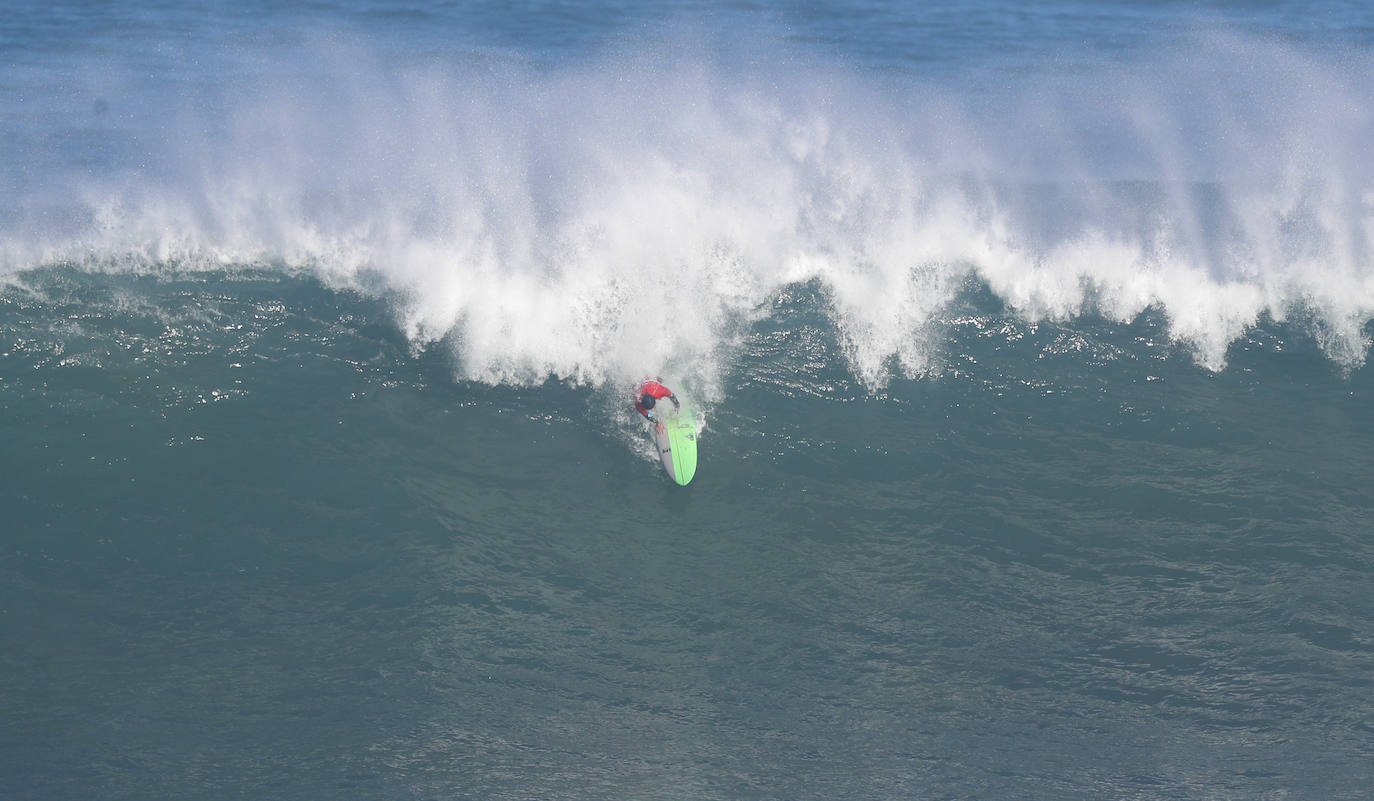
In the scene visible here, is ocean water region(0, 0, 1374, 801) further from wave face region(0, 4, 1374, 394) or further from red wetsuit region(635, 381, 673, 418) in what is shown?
red wetsuit region(635, 381, 673, 418)

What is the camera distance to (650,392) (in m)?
21.2

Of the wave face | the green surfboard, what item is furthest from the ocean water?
the green surfboard

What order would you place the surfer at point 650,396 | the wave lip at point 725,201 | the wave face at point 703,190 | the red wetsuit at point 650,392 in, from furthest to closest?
the wave face at point 703,190, the wave lip at point 725,201, the red wetsuit at point 650,392, the surfer at point 650,396

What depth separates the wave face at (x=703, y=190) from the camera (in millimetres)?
25156

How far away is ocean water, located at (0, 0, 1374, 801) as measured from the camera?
50.9 ft

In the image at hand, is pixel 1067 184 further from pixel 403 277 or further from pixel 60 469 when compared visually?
pixel 60 469

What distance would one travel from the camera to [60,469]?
20250 mm

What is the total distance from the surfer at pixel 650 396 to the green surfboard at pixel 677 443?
0.22 m

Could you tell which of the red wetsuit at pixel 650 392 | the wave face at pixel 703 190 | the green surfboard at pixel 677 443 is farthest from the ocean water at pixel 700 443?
the red wetsuit at pixel 650 392

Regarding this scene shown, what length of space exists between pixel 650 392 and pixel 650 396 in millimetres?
148

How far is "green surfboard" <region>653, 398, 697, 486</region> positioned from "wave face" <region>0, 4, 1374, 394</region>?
2056 millimetres

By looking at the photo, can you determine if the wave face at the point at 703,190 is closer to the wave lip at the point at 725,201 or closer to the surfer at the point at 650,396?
the wave lip at the point at 725,201

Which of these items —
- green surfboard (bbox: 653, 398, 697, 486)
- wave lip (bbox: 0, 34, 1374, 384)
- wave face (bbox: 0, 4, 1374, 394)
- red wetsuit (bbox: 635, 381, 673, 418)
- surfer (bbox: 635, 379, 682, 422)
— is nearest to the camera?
green surfboard (bbox: 653, 398, 697, 486)

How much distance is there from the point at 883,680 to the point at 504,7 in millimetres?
40249
